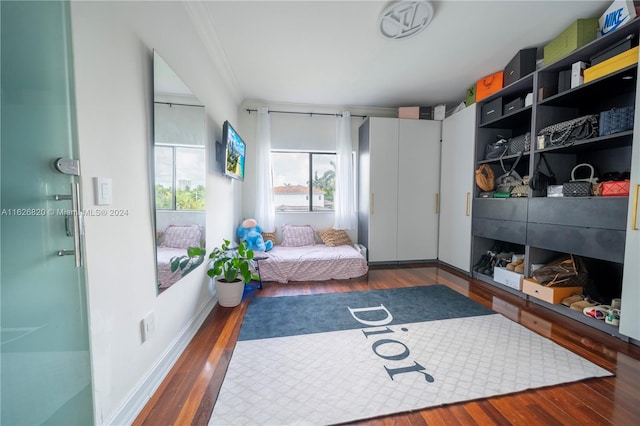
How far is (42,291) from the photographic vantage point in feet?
2.44

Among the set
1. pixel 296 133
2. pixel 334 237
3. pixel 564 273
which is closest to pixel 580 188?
pixel 564 273

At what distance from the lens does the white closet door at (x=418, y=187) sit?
3674 mm

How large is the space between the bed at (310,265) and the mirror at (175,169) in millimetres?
1221

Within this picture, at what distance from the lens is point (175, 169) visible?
1572 mm

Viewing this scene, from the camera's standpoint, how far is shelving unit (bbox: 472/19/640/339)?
181cm

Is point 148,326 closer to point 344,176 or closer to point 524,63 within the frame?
point 344,176

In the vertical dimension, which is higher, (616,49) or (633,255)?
(616,49)

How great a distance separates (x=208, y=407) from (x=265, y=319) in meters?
0.90

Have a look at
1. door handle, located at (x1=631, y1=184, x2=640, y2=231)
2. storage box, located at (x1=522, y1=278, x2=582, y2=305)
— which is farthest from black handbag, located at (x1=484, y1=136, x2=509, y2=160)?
storage box, located at (x1=522, y1=278, x2=582, y2=305)

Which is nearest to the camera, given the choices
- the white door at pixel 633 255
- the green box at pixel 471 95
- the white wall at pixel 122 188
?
the white wall at pixel 122 188

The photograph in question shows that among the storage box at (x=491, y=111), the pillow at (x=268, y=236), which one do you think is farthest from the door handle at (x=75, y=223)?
the storage box at (x=491, y=111)

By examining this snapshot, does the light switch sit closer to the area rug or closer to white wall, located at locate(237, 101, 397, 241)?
the area rug

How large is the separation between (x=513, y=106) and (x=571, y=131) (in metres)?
0.73

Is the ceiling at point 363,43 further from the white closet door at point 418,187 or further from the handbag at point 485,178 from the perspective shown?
the handbag at point 485,178
